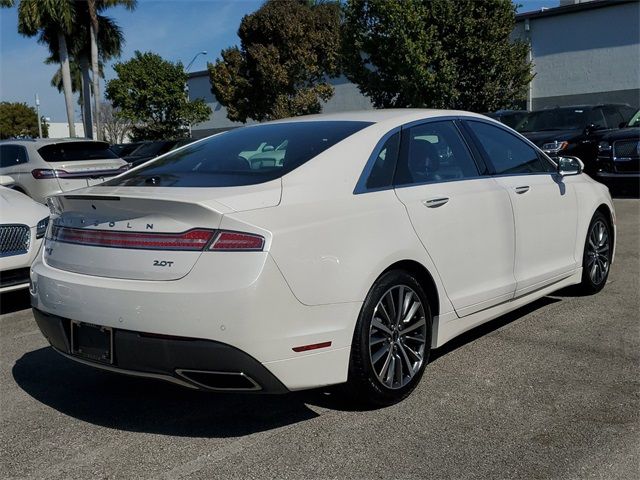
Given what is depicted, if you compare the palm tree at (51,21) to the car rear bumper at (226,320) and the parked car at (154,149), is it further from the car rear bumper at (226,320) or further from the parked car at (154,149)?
the car rear bumper at (226,320)

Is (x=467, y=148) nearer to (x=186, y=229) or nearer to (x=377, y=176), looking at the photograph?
(x=377, y=176)

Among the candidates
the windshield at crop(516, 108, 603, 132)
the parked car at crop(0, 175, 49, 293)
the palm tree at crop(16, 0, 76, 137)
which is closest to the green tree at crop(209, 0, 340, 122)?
the palm tree at crop(16, 0, 76, 137)

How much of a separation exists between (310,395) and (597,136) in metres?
11.2

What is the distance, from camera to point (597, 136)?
43.7 ft

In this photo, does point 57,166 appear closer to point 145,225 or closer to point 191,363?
point 145,225

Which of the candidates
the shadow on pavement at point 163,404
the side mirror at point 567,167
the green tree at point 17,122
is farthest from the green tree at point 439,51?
the green tree at point 17,122

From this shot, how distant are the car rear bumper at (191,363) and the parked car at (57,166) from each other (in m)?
8.38

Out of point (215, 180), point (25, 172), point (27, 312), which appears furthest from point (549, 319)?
point (25, 172)

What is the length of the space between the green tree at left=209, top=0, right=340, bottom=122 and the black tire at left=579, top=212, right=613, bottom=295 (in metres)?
23.7

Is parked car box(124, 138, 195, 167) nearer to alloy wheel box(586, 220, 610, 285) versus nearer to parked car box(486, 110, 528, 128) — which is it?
parked car box(486, 110, 528, 128)

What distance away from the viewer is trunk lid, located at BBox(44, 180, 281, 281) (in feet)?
10.3

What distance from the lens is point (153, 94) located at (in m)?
33.0

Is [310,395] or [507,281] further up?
[507,281]

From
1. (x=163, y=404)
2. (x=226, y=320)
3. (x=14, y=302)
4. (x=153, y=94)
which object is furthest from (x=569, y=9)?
(x=226, y=320)
